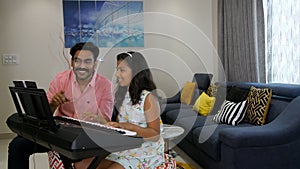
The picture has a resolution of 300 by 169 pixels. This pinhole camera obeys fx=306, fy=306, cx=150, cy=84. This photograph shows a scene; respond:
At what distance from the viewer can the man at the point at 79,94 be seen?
2.02m

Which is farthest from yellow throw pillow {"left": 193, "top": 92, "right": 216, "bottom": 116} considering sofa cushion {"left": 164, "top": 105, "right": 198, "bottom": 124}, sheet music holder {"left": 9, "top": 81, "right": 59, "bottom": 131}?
sheet music holder {"left": 9, "top": 81, "right": 59, "bottom": 131}

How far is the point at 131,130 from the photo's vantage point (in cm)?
160

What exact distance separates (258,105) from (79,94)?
1.75 meters

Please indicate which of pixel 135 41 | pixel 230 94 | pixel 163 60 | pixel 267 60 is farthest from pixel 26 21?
pixel 267 60

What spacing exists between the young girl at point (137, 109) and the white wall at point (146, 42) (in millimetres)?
2259

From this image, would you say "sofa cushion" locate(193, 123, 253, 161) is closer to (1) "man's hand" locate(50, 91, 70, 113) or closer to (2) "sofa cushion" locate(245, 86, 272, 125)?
(2) "sofa cushion" locate(245, 86, 272, 125)

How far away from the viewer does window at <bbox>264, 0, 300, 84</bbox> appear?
318cm

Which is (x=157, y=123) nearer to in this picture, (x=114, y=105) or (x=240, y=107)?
(x=114, y=105)

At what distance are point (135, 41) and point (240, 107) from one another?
2247mm

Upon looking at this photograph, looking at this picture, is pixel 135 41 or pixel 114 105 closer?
pixel 114 105

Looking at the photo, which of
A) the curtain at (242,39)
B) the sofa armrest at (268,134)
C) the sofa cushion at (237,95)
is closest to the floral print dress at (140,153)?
the sofa armrest at (268,134)

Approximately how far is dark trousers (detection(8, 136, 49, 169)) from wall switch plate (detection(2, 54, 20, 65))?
2.49 m

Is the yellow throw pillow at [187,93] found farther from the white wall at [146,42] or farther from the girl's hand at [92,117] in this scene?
the girl's hand at [92,117]

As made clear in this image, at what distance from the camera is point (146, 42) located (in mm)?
4859
